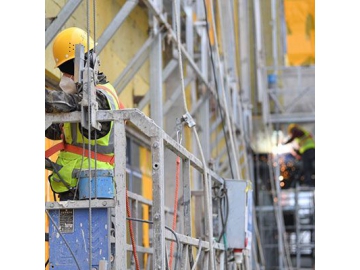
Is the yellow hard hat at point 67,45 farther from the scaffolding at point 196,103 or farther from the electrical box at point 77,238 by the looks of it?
the electrical box at point 77,238

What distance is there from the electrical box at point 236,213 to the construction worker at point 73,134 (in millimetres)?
2317

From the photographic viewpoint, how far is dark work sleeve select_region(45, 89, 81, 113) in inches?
172

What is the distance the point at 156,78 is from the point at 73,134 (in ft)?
12.1

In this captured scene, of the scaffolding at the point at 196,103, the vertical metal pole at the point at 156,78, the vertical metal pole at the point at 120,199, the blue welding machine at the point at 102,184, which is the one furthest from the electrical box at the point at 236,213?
the vertical metal pole at the point at 120,199

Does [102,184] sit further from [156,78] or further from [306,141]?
[306,141]

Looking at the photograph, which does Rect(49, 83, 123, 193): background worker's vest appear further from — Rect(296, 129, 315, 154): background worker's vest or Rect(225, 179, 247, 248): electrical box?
Rect(296, 129, 315, 154): background worker's vest

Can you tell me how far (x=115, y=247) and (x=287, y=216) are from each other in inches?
590

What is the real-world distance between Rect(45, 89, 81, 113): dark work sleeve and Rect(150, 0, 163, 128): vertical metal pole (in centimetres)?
389

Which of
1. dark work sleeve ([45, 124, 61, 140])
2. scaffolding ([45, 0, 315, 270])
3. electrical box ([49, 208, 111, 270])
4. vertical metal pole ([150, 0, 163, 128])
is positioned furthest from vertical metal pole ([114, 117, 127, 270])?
vertical metal pole ([150, 0, 163, 128])

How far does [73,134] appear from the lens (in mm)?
4789

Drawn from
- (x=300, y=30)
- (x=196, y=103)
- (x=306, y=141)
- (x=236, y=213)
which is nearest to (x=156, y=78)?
(x=236, y=213)

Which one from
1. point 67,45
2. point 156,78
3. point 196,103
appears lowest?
point 67,45
